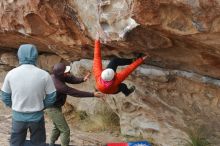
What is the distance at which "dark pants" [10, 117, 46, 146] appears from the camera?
17.0ft

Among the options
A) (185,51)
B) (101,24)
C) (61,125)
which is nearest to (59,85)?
(61,125)

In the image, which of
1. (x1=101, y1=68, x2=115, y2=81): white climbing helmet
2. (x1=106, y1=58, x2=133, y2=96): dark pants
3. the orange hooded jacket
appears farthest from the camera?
(x1=106, y1=58, x2=133, y2=96): dark pants

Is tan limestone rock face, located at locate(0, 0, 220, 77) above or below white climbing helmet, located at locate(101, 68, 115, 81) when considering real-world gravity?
above

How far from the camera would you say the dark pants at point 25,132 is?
5191 millimetres

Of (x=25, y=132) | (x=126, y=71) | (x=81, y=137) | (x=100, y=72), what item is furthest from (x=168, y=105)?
(x=25, y=132)

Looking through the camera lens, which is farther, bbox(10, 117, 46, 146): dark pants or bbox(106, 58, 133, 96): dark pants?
bbox(106, 58, 133, 96): dark pants

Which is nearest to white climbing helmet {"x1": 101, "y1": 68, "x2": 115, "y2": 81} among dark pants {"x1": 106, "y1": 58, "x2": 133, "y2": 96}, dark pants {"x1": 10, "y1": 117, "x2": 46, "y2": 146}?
dark pants {"x1": 106, "y1": 58, "x2": 133, "y2": 96}

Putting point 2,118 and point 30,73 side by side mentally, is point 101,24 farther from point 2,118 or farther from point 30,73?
point 2,118

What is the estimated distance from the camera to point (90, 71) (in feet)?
25.0

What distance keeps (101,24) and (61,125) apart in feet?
4.49

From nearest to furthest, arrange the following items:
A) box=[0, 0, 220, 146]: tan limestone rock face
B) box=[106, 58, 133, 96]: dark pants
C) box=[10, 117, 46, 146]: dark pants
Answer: box=[0, 0, 220, 146]: tan limestone rock face
box=[10, 117, 46, 146]: dark pants
box=[106, 58, 133, 96]: dark pants

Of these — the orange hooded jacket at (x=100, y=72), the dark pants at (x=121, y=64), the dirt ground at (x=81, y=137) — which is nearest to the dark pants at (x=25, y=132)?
the orange hooded jacket at (x=100, y=72)

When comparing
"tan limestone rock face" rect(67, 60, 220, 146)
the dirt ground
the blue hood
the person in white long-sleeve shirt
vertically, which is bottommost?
the dirt ground

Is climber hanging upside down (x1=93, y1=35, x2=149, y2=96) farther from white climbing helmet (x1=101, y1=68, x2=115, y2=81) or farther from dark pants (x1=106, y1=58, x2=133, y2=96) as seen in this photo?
dark pants (x1=106, y1=58, x2=133, y2=96)
